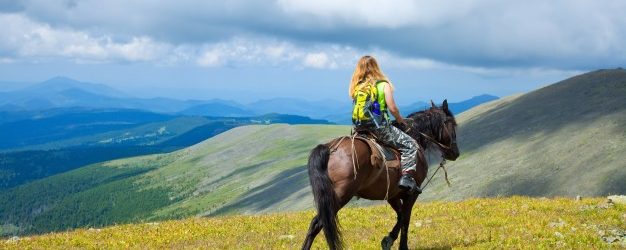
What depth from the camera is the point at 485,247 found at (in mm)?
13836

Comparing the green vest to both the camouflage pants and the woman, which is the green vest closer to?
the woman

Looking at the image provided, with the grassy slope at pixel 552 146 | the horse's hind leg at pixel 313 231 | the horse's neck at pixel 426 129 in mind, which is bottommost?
the grassy slope at pixel 552 146

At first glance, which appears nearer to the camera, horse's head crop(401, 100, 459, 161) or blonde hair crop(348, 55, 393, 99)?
blonde hair crop(348, 55, 393, 99)

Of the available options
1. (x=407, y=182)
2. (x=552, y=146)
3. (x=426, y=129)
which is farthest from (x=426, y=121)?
(x=552, y=146)

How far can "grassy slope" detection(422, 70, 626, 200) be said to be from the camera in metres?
78.9

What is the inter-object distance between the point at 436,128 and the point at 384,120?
250cm

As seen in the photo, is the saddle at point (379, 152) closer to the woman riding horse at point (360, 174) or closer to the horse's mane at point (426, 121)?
the woman riding horse at point (360, 174)

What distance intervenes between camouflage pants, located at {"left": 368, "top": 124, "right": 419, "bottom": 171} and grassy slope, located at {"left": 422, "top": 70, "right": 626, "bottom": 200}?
211ft

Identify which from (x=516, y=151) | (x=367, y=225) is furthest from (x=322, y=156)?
(x=516, y=151)

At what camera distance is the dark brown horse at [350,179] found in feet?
39.2

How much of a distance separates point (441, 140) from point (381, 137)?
2.67 meters

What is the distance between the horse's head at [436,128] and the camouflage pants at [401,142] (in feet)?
3.15

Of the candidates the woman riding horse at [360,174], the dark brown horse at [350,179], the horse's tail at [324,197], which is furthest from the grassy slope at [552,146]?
the horse's tail at [324,197]

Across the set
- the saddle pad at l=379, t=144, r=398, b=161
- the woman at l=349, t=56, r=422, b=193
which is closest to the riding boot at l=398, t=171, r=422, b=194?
the woman at l=349, t=56, r=422, b=193
